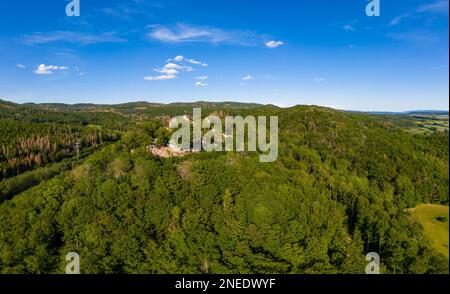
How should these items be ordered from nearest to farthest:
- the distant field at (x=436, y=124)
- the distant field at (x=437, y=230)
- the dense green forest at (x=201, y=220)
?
the dense green forest at (x=201, y=220)
the distant field at (x=437, y=230)
the distant field at (x=436, y=124)

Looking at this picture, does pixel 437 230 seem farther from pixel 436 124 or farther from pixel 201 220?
pixel 436 124

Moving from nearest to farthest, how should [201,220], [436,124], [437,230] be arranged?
[201,220] → [437,230] → [436,124]

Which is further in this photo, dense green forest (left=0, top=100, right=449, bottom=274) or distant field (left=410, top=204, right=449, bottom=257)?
distant field (left=410, top=204, right=449, bottom=257)

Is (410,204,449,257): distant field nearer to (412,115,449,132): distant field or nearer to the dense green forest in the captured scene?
the dense green forest

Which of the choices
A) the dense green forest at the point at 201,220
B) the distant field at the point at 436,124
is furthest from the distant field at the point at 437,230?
the distant field at the point at 436,124

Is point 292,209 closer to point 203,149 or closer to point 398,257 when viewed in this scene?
point 398,257

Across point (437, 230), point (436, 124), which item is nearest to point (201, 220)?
point (437, 230)

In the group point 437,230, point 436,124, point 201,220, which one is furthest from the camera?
point 436,124

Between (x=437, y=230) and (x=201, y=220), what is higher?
(x=201, y=220)

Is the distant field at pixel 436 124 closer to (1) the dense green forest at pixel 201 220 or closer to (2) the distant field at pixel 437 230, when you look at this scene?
(1) the dense green forest at pixel 201 220

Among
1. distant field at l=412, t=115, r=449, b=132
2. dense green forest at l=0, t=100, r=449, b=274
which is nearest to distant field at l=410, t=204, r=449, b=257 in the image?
dense green forest at l=0, t=100, r=449, b=274

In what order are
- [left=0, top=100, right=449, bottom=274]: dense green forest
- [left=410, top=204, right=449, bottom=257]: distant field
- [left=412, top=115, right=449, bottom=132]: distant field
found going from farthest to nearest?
[left=412, top=115, right=449, bottom=132]: distant field < [left=410, top=204, right=449, bottom=257]: distant field < [left=0, top=100, right=449, bottom=274]: dense green forest

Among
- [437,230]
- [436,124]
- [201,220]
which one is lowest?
[437,230]
